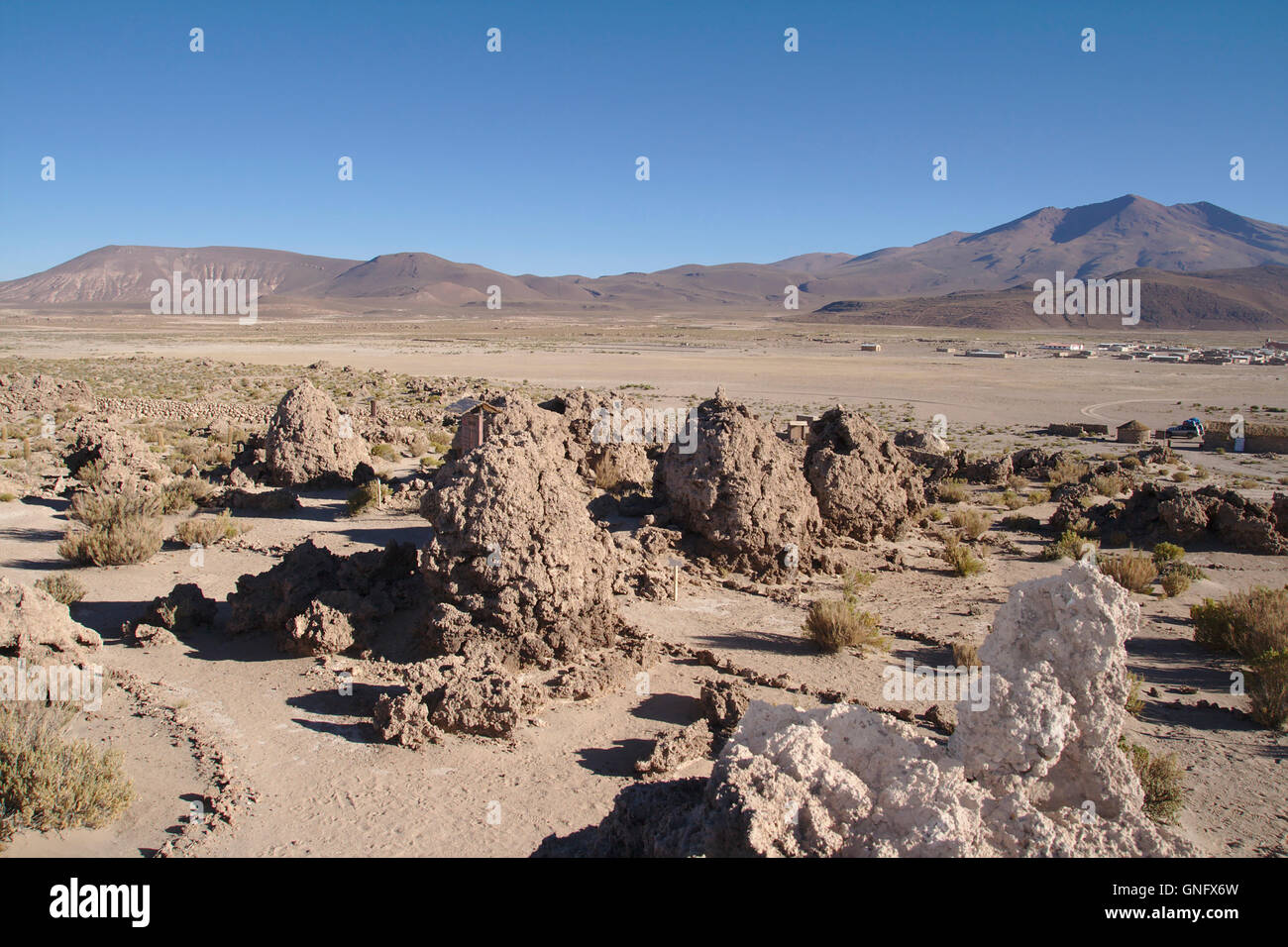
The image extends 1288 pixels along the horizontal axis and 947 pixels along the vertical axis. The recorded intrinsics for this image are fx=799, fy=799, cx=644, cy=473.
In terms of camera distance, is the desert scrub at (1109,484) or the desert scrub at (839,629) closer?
the desert scrub at (839,629)

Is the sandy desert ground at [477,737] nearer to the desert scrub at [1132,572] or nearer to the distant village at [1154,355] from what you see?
the desert scrub at [1132,572]

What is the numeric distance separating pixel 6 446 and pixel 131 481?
718 centimetres

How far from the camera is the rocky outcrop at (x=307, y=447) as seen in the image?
13.1m

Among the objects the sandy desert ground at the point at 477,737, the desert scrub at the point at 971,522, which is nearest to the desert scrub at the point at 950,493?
the sandy desert ground at the point at 477,737

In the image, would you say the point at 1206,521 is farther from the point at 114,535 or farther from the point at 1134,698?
the point at 114,535

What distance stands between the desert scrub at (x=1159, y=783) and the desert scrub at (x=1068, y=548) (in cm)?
554

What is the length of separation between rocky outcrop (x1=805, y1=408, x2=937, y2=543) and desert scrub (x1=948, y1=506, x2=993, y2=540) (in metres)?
0.65

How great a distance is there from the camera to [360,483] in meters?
13.4

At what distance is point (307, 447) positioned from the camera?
13188 mm

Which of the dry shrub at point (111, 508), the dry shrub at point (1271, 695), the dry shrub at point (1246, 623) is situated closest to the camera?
the dry shrub at point (1271, 695)

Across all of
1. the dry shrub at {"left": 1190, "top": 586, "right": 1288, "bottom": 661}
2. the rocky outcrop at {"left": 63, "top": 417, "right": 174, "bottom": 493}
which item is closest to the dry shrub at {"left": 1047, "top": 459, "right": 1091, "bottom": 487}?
the dry shrub at {"left": 1190, "top": 586, "right": 1288, "bottom": 661}

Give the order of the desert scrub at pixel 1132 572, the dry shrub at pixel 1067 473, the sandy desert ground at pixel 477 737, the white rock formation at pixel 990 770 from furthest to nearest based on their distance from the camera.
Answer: the dry shrub at pixel 1067 473 → the desert scrub at pixel 1132 572 → the sandy desert ground at pixel 477 737 → the white rock formation at pixel 990 770

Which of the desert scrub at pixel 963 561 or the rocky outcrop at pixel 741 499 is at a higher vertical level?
the rocky outcrop at pixel 741 499
